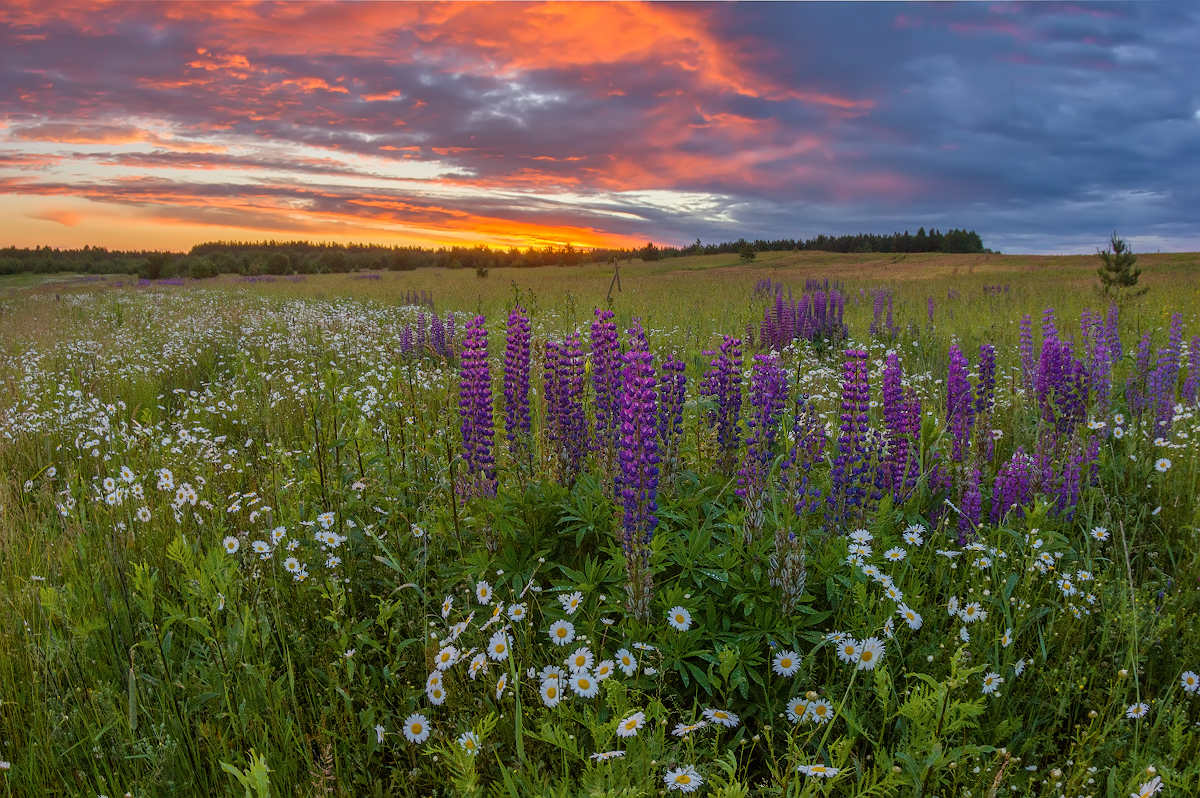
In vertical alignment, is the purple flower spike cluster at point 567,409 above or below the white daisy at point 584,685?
above

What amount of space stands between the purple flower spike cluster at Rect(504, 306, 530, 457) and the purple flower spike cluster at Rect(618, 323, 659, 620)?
44.0 inches

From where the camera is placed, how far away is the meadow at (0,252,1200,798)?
2334mm

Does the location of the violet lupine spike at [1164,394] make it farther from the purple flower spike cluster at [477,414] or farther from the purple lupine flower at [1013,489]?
the purple flower spike cluster at [477,414]

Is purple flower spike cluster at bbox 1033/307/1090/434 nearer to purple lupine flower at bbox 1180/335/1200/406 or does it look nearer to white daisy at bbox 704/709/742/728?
purple lupine flower at bbox 1180/335/1200/406

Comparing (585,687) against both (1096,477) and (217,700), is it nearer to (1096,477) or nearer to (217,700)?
(217,700)

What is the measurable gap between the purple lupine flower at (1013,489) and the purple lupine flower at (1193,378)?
4.01m

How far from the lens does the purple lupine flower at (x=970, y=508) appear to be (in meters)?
3.62

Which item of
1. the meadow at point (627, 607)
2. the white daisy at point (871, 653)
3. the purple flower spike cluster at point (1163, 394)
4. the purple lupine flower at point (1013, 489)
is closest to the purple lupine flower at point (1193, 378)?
the purple flower spike cluster at point (1163, 394)

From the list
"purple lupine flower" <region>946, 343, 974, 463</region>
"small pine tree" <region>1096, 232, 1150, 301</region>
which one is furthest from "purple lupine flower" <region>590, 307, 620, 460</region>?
"small pine tree" <region>1096, 232, 1150, 301</region>

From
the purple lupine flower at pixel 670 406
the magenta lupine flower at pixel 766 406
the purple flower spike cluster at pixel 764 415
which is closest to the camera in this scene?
the purple flower spike cluster at pixel 764 415

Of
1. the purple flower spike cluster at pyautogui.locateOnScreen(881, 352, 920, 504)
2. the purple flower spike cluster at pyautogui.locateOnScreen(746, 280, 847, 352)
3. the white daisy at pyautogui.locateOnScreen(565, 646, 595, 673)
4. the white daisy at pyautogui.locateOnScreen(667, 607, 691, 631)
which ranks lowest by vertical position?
the white daisy at pyautogui.locateOnScreen(565, 646, 595, 673)

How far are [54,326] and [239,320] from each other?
4.58m

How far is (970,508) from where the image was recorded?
3654mm

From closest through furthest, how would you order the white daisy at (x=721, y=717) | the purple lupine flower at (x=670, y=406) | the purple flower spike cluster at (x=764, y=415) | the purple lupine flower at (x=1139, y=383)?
the white daisy at (x=721, y=717)
the purple flower spike cluster at (x=764, y=415)
the purple lupine flower at (x=670, y=406)
the purple lupine flower at (x=1139, y=383)
